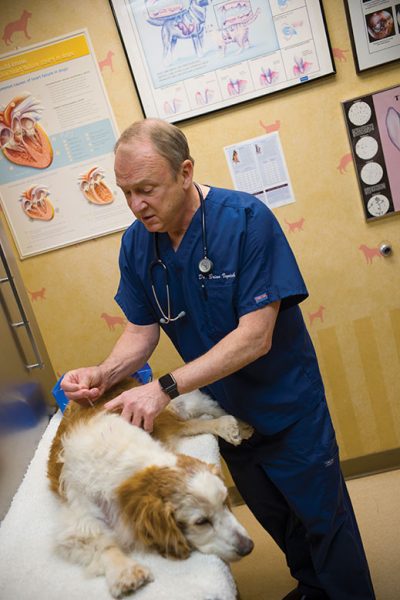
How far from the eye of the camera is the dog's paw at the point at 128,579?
97cm

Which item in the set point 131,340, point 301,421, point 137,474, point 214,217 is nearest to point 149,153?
point 214,217

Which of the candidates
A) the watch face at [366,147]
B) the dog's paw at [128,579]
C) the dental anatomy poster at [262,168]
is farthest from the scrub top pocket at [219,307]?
the watch face at [366,147]

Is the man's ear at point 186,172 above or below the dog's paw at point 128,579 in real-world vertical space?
above

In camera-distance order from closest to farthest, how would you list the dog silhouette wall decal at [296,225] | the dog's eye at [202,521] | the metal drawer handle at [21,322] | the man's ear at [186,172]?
the dog's eye at [202,521] → the man's ear at [186,172] → the metal drawer handle at [21,322] → the dog silhouette wall decal at [296,225]

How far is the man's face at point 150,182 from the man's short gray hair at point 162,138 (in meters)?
0.01

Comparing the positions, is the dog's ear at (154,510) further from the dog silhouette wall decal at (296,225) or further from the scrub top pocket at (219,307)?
the dog silhouette wall decal at (296,225)

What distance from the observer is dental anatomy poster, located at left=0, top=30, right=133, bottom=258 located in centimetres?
224

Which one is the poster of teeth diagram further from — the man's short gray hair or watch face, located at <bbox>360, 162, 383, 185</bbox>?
the man's short gray hair

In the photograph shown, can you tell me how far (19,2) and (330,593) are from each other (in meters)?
2.66

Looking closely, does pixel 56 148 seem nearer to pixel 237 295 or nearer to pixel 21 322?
pixel 21 322

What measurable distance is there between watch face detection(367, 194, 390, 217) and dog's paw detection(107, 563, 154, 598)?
1.90 m

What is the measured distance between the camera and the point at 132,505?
3.53 ft

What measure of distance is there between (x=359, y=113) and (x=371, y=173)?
0.90 feet

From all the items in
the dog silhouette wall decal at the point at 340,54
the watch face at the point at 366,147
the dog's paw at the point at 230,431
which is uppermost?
the dog silhouette wall decal at the point at 340,54
